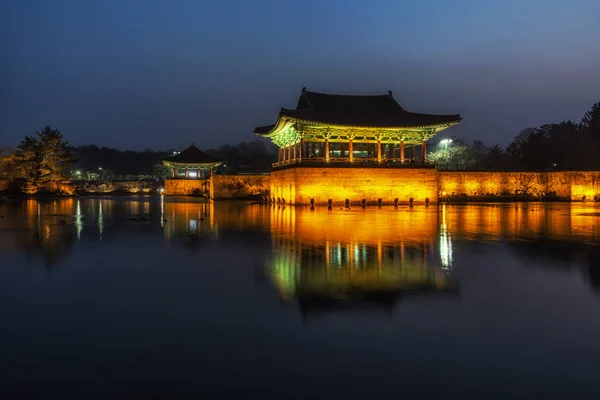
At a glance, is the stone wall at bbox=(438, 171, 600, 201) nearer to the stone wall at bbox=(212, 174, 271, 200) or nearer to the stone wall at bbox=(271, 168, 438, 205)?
the stone wall at bbox=(271, 168, 438, 205)

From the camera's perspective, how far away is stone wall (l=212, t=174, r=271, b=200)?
52125mm

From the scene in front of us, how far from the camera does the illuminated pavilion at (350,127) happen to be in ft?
126

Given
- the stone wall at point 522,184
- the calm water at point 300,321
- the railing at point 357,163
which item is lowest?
the calm water at point 300,321

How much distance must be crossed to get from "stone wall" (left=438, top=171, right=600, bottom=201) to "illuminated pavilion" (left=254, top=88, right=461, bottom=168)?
620 cm

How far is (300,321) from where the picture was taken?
22.5 ft

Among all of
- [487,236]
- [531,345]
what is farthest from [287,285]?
[487,236]

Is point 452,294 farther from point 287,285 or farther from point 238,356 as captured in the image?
point 238,356

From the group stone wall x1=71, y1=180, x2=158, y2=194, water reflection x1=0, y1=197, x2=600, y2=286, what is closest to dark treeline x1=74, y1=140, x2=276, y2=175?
stone wall x1=71, y1=180, x2=158, y2=194

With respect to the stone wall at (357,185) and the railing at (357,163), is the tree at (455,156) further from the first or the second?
the stone wall at (357,185)

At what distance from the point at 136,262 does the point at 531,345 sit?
8721mm

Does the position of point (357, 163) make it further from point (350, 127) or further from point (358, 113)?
point (358, 113)

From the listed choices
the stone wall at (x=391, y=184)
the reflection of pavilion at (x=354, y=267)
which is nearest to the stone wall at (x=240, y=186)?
the stone wall at (x=391, y=184)

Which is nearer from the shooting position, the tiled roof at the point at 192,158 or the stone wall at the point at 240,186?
the stone wall at the point at 240,186

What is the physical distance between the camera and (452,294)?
8.58 m
